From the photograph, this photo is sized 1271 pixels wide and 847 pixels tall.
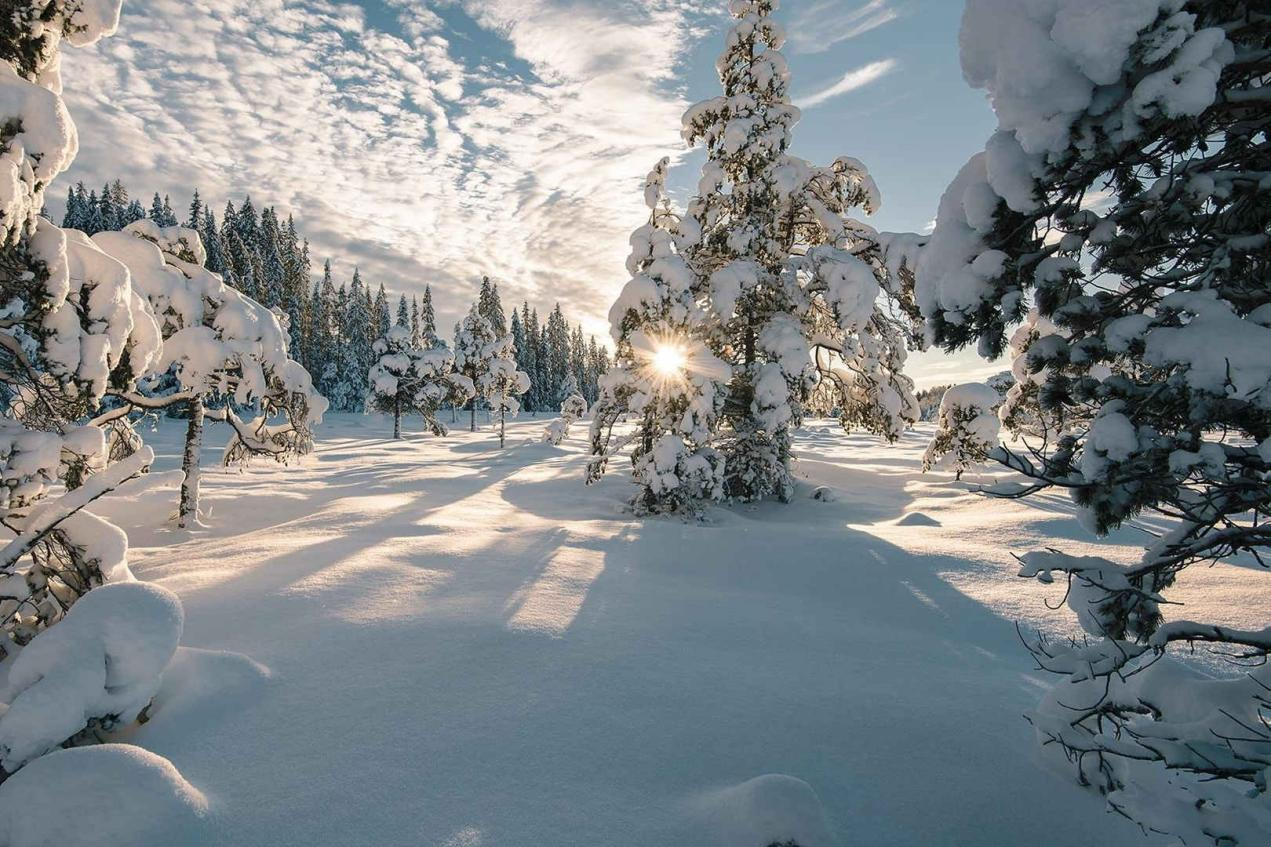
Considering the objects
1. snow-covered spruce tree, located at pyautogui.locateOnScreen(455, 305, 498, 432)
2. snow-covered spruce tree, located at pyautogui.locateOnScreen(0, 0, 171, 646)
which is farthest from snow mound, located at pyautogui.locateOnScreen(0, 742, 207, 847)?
snow-covered spruce tree, located at pyautogui.locateOnScreen(455, 305, 498, 432)

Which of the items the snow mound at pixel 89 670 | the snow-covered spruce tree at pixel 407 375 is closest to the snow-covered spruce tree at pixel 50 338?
the snow mound at pixel 89 670

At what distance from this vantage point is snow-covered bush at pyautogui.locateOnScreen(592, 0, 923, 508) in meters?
11.1

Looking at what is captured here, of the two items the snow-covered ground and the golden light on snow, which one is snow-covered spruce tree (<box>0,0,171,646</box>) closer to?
the snow-covered ground

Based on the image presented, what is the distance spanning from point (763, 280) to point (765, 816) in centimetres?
1061

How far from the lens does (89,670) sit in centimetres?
316

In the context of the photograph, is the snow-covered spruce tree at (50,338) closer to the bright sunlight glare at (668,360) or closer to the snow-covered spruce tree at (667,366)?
the snow-covered spruce tree at (667,366)

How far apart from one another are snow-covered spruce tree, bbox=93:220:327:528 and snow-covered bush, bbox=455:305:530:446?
26.9 meters

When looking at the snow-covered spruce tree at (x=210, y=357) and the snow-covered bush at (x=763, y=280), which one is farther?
the snow-covered bush at (x=763, y=280)

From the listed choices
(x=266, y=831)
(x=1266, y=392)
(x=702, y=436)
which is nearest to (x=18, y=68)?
(x=266, y=831)

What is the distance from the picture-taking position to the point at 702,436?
11.3m

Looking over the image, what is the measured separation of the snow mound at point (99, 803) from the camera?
2.46m

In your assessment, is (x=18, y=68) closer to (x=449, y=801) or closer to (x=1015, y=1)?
(x=449, y=801)

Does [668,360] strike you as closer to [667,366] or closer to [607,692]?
[667,366]

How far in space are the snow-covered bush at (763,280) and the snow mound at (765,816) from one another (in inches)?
336
